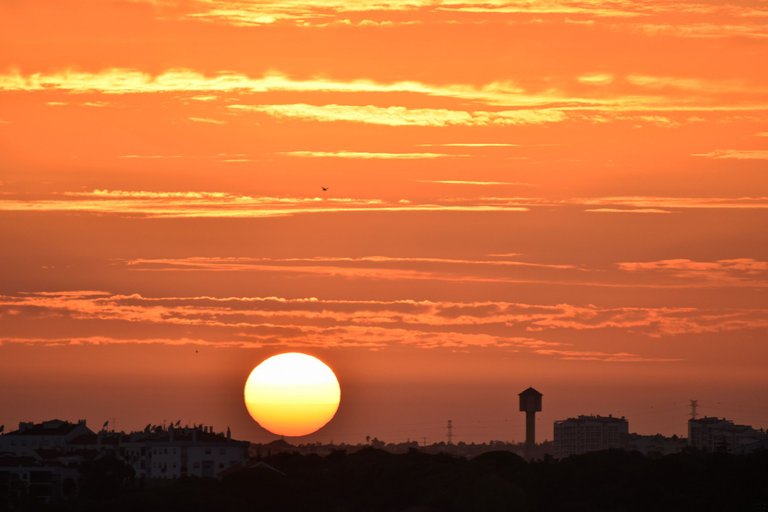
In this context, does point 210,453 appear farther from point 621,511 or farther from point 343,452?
point 621,511

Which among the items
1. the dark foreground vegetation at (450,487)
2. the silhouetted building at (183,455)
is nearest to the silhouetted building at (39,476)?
the dark foreground vegetation at (450,487)

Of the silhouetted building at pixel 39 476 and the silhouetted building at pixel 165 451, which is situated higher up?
the silhouetted building at pixel 165 451

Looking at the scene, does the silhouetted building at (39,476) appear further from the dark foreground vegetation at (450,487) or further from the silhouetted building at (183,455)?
the silhouetted building at (183,455)

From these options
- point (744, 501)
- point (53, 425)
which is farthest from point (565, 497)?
point (53, 425)

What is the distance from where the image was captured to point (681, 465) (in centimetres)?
14362

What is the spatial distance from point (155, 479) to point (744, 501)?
59.5 metres

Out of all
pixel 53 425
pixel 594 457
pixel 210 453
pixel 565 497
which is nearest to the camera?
pixel 565 497

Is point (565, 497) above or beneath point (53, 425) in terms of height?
beneath

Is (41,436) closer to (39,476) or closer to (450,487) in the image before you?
(39,476)

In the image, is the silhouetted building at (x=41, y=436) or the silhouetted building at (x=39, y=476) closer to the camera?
the silhouetted building at (x=39, y=476)

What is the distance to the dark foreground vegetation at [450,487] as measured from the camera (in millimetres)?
121938

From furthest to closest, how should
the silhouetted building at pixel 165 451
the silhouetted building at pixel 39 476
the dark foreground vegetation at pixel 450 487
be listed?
the silhouetted building at pixel 165 451, the silhouetted building at pixel 39 476, the dark foreground vegetation at pixel 450 487

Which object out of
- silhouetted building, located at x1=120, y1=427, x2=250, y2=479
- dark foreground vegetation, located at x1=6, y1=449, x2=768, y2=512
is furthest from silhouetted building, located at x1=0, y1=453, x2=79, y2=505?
silhouetted building, located at x1=120, y1=427, x2=250, y2=479

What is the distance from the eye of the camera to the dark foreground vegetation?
400 feet
